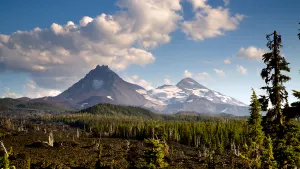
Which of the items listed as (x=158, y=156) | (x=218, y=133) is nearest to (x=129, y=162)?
(x=158, y=156)

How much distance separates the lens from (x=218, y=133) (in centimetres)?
13525

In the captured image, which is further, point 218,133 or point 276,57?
point 218,133

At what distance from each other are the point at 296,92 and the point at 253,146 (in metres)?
14.5

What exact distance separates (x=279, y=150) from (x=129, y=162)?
72186mm

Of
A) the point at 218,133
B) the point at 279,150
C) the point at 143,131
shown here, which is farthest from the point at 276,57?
the point at 143,131

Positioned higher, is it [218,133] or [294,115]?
[294,115]

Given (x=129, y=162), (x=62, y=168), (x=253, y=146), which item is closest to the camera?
(x=253, y=146)

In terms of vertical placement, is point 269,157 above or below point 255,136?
below

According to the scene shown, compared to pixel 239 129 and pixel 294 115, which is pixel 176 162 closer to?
pixel 239 129

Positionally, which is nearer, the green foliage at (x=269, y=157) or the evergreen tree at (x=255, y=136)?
the green foliage at (x=269, y=157)

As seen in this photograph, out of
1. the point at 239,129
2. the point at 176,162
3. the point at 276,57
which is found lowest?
the point at 176,162

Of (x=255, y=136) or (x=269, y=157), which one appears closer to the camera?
(x=269, y=157)

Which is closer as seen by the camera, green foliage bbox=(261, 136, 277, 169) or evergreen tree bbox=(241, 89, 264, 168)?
green foliage bbox=(261, 136, 277, 169)

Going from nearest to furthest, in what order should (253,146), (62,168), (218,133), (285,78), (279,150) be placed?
1. (279,150)
2. (285,78)
3. (253,146)
4. (62,168)
5. (218,133)
